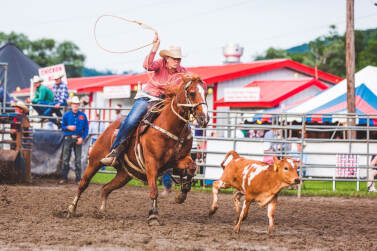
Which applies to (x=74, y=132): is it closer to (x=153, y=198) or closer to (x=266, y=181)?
(x=153, y=198)

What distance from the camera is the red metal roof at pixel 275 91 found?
24.0m

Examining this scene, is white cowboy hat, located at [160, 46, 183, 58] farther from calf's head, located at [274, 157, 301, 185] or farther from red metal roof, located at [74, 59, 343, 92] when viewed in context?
red metal roof, located at [74, 59, 343, 92]

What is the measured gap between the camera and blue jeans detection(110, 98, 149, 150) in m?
7.70

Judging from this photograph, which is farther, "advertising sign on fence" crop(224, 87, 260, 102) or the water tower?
the water tower

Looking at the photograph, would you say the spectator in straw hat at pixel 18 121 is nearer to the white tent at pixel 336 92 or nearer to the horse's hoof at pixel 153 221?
the horse's hoof at pixel 153 221

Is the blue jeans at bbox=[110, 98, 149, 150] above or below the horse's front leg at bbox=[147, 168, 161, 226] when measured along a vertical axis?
above

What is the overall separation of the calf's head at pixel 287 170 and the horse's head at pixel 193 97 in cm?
107

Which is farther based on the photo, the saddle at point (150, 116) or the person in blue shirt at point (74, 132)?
the person in blue shirt at point (74, 132)

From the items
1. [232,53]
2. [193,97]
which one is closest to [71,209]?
[193,97]

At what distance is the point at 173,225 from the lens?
23.5 ft

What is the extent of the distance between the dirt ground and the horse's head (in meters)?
1.38

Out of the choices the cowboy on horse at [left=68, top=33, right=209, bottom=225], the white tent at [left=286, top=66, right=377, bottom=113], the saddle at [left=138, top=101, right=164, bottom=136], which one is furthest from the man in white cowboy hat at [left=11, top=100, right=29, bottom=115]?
the white tent at [left=286, top=66, right=377, bottom=113]

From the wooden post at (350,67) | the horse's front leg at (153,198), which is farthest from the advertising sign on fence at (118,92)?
the horse's front leg at (153,198)

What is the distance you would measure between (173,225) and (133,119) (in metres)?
1.53
